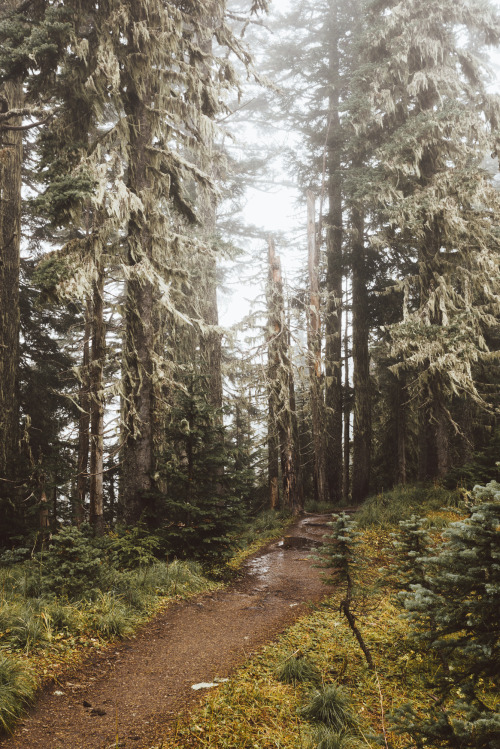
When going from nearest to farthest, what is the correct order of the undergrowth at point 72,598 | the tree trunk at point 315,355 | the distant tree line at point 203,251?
the undergrowth at point 72,598
the distant tree line at point 203,251
the tree trunk at point 315,355

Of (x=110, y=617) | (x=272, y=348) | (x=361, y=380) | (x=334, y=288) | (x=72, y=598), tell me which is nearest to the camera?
(x=110, y=617)

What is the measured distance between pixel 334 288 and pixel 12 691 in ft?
51.1

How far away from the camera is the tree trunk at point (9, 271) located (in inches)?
370

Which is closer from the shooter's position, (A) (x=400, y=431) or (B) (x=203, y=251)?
(B) (x=203, y=251)

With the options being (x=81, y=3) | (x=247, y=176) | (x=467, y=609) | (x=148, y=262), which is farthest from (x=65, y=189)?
(x=247, y=176)

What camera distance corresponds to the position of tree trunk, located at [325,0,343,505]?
16.5 m

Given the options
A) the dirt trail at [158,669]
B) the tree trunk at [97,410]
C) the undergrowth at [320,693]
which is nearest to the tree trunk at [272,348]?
the tree trunk at [97,410]

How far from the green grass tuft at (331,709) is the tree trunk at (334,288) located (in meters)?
12.5

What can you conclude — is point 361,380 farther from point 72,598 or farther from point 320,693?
point 320,693

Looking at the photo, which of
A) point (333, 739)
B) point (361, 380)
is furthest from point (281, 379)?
point (333, 739)

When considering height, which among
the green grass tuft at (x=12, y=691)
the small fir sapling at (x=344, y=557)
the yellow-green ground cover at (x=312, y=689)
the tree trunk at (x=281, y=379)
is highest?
the tree trunk at (x=281, y=379)

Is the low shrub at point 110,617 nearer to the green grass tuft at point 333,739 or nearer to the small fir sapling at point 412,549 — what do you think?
the green grass tuft at point 333,739

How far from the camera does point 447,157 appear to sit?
12031mm

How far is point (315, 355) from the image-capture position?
47.4 feet
